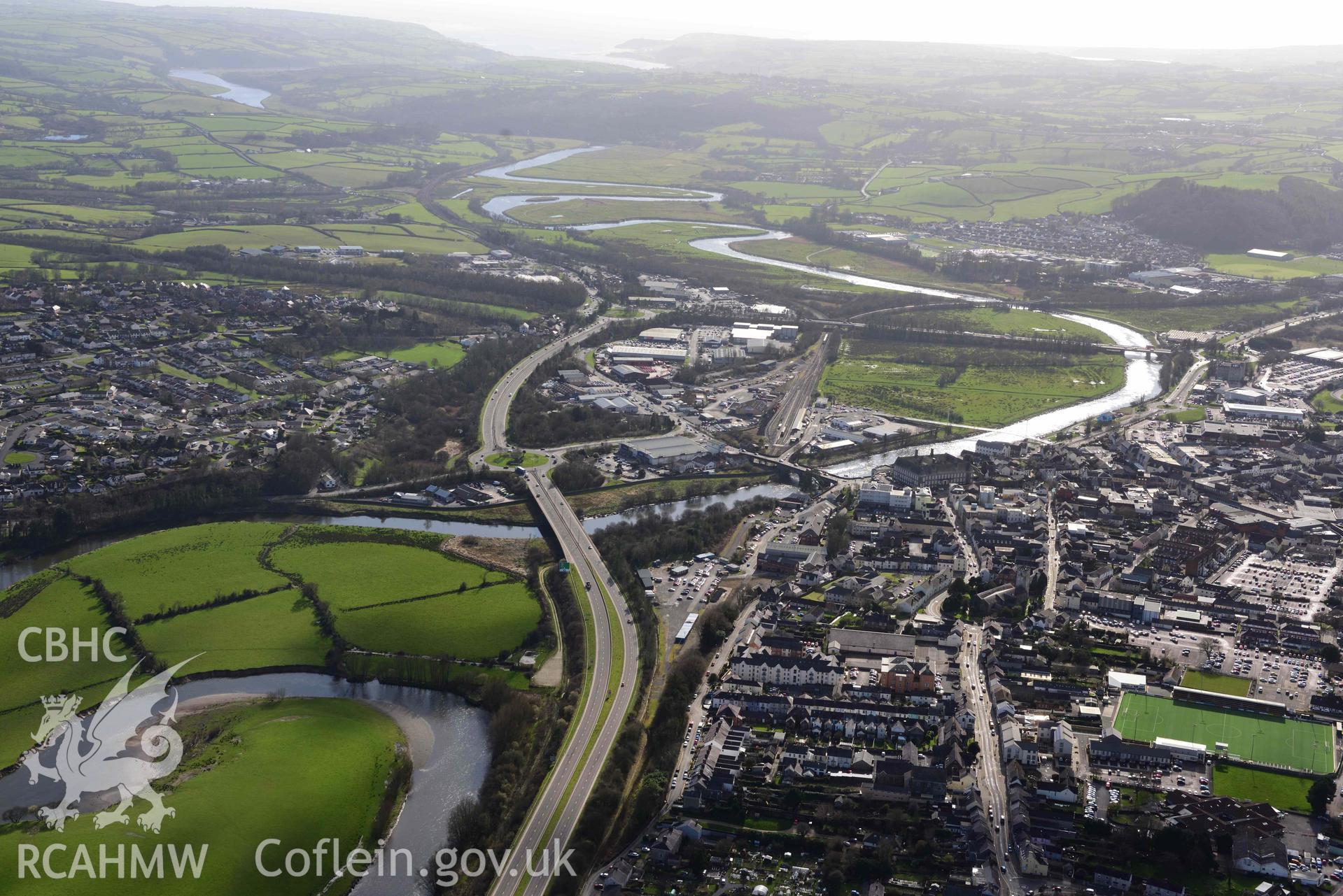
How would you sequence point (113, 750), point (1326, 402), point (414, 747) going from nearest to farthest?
point (113, 750)
point (414, 747)
point (1326, 402)

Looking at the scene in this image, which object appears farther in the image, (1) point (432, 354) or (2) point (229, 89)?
(2) point (229, 89)

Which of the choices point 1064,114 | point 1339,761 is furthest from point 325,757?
point 1064,114

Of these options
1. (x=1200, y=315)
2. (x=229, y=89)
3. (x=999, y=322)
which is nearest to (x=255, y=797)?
(x=999, y=322)

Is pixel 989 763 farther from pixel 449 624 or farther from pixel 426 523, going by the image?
pixel 426 523

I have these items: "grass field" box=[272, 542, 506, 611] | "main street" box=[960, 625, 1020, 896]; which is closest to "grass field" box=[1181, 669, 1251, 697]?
"main street" box=[960, 625, 1020, 896]

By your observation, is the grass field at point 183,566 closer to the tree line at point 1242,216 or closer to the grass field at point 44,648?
the grass field at point 44,648

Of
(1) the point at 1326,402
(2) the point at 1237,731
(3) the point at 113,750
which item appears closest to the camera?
(2) the point at 1237,731

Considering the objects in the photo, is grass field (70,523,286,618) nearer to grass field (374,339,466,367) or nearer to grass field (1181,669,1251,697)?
grass field (374,339,466,367)
